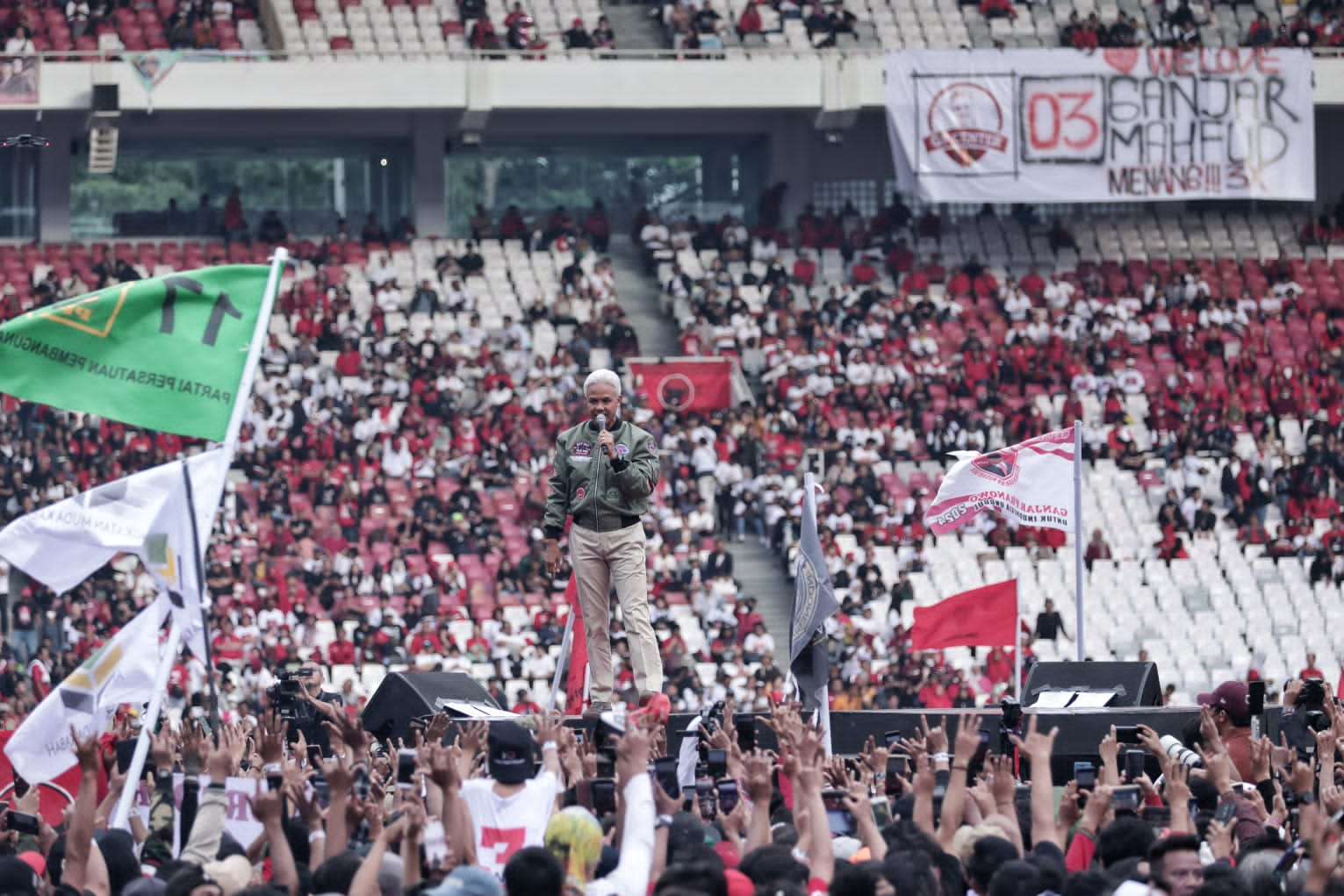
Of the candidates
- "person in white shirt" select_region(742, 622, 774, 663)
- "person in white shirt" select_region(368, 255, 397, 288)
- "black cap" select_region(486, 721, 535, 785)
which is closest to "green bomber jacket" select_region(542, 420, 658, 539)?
"black cap" select_region(486, 721, 535, 785)

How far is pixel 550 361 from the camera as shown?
32125mm

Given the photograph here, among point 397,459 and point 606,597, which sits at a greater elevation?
point 397,459

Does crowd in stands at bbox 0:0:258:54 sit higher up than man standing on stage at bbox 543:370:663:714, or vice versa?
crowd in stands at bbox 0:0:258:54

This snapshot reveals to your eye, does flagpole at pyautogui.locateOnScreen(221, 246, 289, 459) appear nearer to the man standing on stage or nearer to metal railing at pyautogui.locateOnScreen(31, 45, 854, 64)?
the man standing on stage

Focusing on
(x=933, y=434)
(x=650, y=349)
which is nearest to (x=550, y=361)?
(x=650, y=349)

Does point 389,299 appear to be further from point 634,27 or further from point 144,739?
point 144,739

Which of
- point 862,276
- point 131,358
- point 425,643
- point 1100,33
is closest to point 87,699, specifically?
point 131,358

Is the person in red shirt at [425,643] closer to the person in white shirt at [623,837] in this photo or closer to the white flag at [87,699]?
the white flag at [87,699]

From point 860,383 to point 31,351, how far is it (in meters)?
21.8

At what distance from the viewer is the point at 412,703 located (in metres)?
12.0

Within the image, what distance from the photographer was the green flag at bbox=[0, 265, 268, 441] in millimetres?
10961

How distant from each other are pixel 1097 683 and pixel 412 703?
12.5 ft

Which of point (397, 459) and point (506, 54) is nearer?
point (397, 459)

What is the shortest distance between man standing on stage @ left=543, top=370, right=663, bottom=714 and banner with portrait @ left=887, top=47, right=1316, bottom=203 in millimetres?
24070
